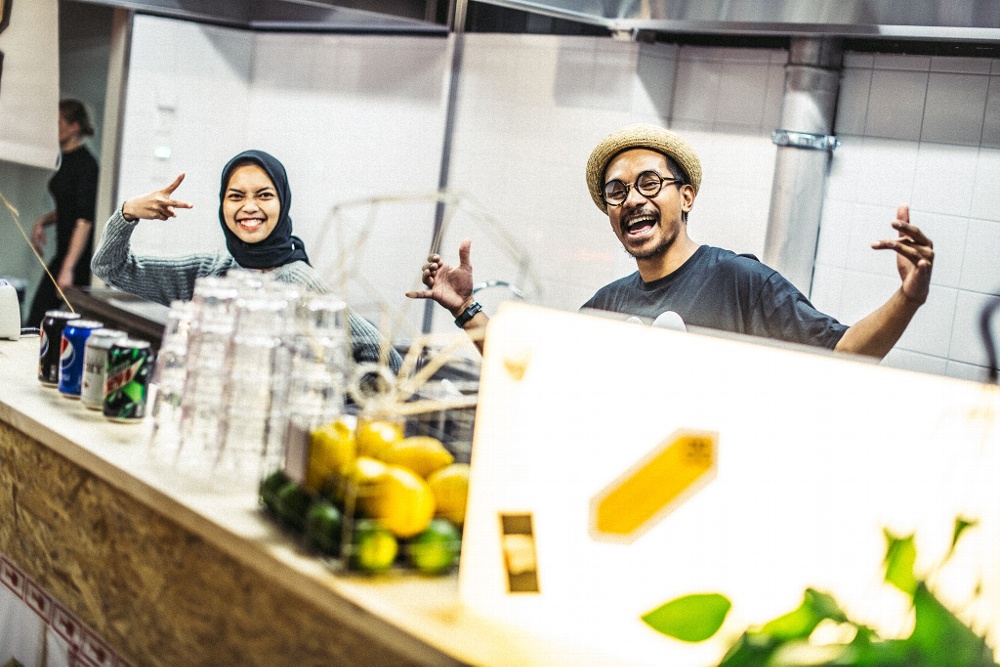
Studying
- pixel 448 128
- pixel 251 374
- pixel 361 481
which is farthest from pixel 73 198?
pixel 361 481

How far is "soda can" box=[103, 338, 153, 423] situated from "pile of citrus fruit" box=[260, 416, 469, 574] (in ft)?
1.79

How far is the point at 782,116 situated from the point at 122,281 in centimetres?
190

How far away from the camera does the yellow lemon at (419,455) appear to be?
56.7 inches

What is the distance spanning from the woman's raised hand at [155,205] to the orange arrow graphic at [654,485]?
1.68 metres

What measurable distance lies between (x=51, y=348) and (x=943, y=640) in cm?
168

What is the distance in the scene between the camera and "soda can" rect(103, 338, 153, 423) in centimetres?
192

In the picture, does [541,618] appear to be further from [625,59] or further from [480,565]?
[625,59]

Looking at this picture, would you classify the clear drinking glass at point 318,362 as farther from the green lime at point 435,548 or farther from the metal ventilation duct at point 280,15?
the metal ventilation duct at point 280,15

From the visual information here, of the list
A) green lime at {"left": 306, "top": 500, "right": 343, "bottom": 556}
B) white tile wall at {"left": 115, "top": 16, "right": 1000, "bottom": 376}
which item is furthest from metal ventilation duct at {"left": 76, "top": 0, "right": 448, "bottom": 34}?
green lime at {"left": 306, "top": 500, "right": 343, "bottom": 556}

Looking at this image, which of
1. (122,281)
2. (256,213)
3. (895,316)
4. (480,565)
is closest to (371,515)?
(480,565)

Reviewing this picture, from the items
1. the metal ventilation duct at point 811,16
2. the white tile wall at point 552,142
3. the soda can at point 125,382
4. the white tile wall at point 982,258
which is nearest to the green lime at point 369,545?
the soda can at point 125,382

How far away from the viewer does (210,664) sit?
1.54 meters

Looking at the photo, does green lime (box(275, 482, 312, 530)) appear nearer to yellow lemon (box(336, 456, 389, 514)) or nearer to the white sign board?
yellow lemon (box(336, 456, 389, 514))

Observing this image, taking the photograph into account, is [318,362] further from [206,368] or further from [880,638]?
[880,638]
